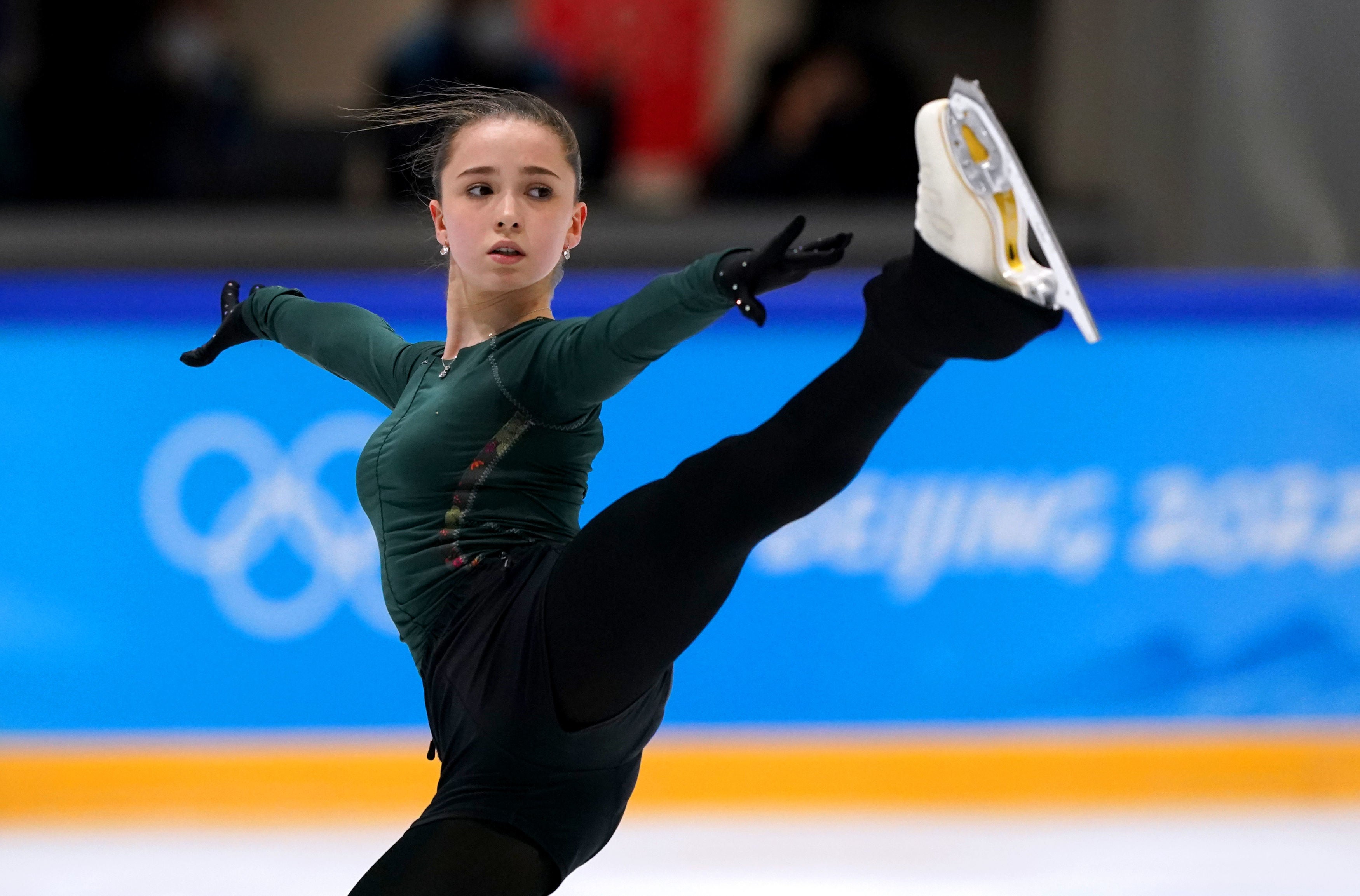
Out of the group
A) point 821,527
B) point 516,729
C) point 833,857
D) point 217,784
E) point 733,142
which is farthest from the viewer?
point 733,142

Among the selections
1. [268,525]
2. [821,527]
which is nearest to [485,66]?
[268,525]

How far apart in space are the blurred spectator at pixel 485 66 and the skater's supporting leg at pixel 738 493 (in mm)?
3486

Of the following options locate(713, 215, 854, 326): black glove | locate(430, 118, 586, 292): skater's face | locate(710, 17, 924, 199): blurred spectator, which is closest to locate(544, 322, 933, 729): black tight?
locate(713, 215, 854, 326): black glove

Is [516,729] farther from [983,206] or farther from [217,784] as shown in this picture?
[217,784]

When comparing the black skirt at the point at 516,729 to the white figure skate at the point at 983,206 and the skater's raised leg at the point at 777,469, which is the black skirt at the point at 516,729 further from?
the white figure skate at the point at 983,206

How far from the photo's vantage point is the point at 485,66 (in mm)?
5121

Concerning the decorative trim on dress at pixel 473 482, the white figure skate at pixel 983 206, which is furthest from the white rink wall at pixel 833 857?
the white figure skate at pixel 983 206

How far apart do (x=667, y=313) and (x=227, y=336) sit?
0.84 m

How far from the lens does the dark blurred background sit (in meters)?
4.53

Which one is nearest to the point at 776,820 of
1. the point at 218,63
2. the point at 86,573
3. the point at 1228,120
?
the point at 86,573

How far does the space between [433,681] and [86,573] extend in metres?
1.92

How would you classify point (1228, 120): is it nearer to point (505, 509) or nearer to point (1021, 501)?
point (1021, 501)

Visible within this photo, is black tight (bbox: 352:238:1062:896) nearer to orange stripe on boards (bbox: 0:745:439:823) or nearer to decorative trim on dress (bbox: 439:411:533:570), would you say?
decorative trim on dress (bbox: 439:411:533:570)

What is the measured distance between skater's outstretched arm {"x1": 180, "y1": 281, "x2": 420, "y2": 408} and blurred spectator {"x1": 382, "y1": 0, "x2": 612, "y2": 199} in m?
2.88
